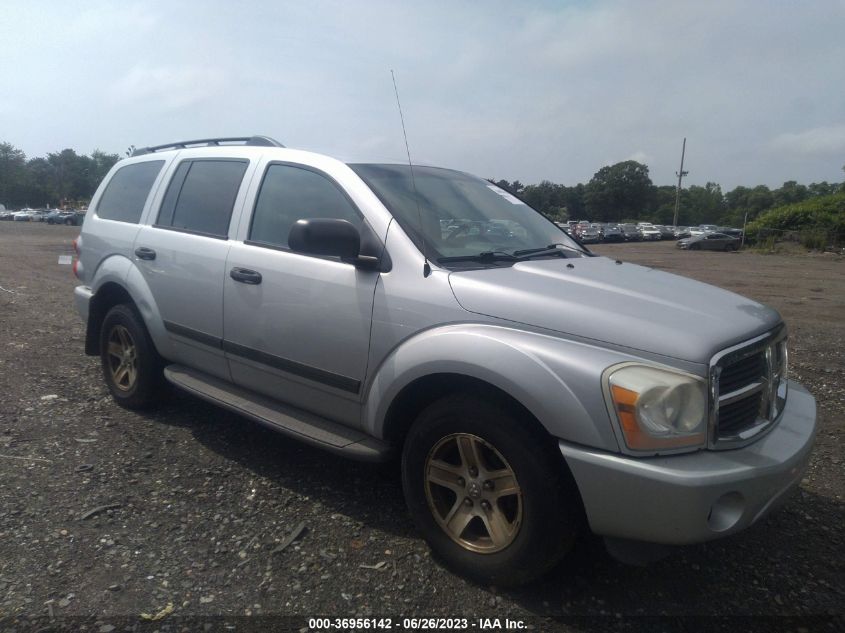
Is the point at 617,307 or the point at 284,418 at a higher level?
the point at 617,307

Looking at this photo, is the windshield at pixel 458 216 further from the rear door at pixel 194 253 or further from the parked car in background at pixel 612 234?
the parked car in background at pixel 612 234

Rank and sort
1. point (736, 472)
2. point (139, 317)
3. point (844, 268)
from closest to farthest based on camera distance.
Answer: point (736, 472) → point (139, 317) → point (844, 268)

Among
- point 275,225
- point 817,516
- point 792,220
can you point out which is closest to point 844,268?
point 792,220

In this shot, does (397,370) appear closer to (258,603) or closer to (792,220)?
(258,603)

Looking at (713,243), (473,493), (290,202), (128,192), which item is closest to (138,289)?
(128,192)

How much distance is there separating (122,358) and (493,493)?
3264 millimetres

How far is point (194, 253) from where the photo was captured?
4.09 meters

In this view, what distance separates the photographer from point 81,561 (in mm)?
2955

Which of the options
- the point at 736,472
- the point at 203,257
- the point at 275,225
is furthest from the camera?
the point at 203,257

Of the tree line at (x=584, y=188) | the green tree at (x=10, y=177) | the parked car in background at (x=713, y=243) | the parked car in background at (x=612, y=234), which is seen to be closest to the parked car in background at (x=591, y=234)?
the parked car in background at (x=612, y=234)

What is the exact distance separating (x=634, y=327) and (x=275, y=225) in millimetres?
2117

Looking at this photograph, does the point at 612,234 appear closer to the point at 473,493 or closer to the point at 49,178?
the point at 473,493

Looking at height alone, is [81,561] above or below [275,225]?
below

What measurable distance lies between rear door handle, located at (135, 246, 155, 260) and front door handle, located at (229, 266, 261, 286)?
951mm
